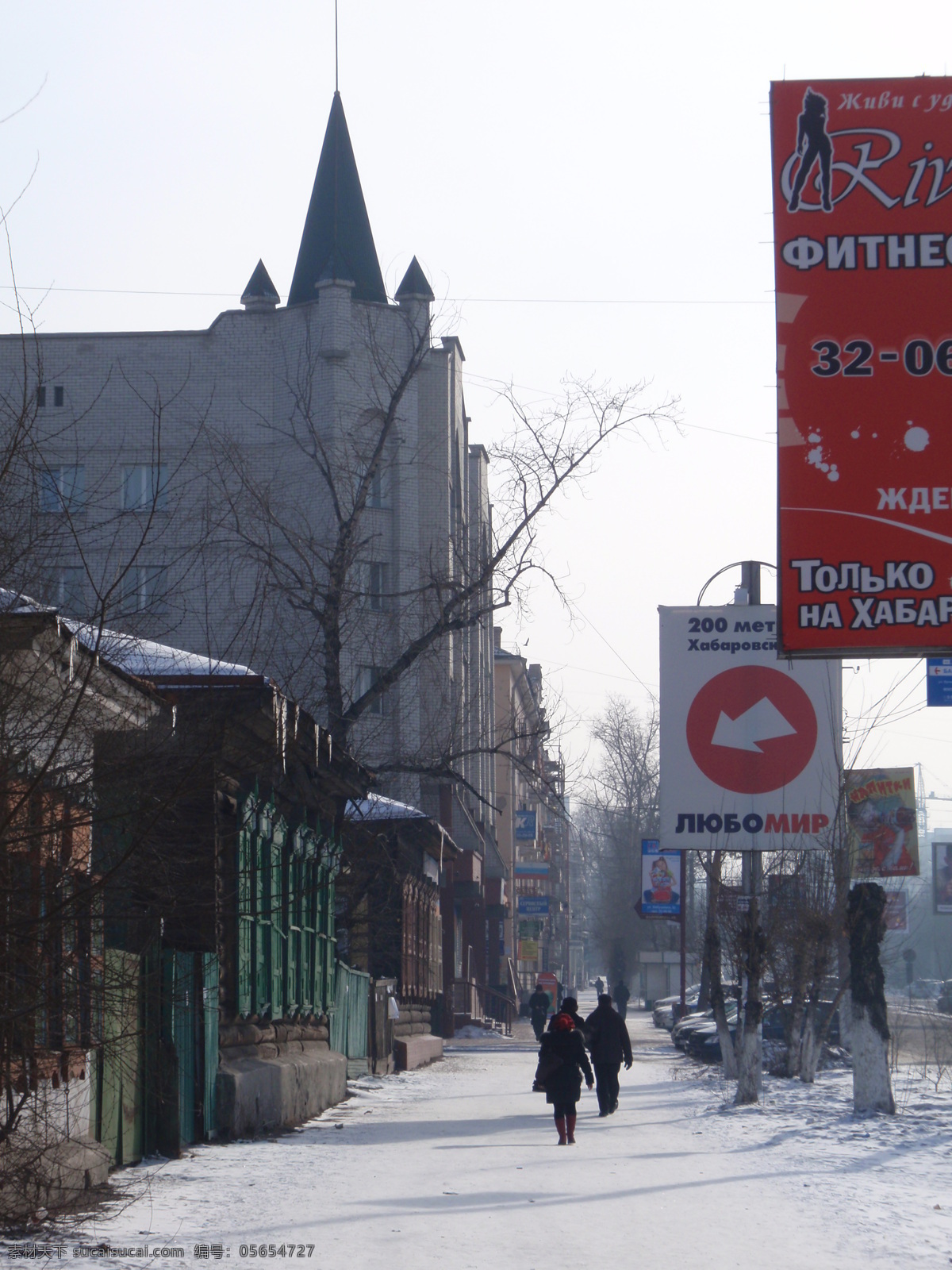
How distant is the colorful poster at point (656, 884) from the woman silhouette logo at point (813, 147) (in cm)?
3556

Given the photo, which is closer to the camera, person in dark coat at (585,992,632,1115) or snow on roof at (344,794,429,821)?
person in dark coat at (585,992,632,1115)

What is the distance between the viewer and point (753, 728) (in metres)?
18.0

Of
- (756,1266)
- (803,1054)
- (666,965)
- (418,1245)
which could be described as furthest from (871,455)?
(666,965)

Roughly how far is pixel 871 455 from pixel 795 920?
15647 millimetres

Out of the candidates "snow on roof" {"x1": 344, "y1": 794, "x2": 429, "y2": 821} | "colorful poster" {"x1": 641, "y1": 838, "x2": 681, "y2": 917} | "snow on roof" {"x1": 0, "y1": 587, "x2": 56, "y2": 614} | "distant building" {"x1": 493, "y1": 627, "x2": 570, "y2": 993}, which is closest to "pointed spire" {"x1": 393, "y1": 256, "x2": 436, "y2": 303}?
"distant building" {"x1": 493, "y1": 627, "x2": 570, "y2": 993}

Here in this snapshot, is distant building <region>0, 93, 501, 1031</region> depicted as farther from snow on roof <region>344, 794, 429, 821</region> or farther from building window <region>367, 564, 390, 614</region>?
snow on roof <region>344, 794, 429, 821</region>

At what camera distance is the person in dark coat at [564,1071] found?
14.4 m

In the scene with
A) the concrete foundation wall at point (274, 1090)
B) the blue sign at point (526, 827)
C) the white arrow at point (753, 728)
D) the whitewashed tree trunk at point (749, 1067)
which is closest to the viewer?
the concrete foundation wall at point (274, 1090)

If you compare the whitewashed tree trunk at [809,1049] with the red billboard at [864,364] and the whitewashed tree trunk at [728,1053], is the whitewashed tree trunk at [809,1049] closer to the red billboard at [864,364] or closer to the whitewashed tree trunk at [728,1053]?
the whitewashed tree trunk at [728,1053]

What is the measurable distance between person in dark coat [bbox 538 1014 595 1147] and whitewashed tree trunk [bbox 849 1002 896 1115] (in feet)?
10.3

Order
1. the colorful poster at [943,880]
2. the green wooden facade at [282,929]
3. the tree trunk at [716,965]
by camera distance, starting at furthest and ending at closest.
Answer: the colorful poster at [943,880] → the tree trunk at [716,965] → the green wooden facade at [282,929]

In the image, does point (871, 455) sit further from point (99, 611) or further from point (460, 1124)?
point (460, 1124)

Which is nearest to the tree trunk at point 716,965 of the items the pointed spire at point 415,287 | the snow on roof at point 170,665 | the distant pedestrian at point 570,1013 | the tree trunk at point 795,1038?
the tree trunk at point 795,1038

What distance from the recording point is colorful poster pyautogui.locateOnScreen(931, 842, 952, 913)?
6844 cm
